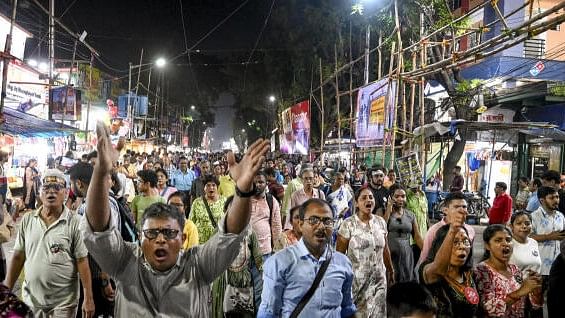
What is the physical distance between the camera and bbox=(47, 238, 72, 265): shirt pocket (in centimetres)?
395

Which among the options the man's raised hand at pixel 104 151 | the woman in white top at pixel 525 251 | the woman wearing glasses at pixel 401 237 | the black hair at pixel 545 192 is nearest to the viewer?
the man's raised hand at pixel 104 151

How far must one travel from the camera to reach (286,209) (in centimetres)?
793

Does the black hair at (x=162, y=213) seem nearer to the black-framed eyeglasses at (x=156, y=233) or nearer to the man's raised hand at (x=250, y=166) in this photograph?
the black-framed eyeglasses at (x=156, y=233)

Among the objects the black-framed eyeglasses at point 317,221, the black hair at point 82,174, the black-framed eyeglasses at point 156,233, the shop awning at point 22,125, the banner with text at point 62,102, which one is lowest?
the black-framed eyeglasses at point 317,221

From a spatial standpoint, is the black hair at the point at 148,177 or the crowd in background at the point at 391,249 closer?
the crowd in background at the point at 391,249

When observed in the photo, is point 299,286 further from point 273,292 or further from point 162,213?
point 162,213

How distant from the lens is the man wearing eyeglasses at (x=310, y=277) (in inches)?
131

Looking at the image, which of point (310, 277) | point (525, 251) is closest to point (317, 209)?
point (310, 277)

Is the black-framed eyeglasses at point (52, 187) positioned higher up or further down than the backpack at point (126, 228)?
higher up

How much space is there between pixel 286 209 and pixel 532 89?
41.8 feet

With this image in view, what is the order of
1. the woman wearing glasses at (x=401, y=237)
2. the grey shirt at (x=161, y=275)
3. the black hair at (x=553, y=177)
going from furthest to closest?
the black hair at (x=553, y=177)
the woman wearing glasses at (x=401, y=237)
the grey shirt at (x=161, y=275)

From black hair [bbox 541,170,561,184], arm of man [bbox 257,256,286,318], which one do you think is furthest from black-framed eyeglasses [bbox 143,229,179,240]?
black hair [bbox 541,170,561,184]

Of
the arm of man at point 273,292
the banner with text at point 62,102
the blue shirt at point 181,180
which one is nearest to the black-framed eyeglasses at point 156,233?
the arm of man at point 273,292

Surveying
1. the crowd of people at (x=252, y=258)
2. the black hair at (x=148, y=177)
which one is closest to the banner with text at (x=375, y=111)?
the crowd of people at (x=252, y=258)
